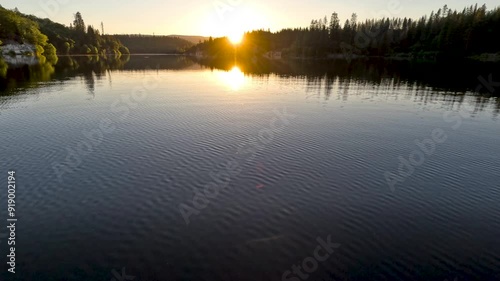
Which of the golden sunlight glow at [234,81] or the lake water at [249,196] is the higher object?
the golden sunlight glow at [234,81]

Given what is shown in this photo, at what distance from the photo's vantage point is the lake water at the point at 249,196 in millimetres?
20156

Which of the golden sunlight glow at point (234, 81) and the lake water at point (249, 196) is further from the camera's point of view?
the golden sunlight glow at point (234, 81)

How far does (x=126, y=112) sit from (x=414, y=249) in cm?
5804

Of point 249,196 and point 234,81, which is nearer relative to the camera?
point 249,196

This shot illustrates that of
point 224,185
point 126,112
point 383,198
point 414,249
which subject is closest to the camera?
point 414,249

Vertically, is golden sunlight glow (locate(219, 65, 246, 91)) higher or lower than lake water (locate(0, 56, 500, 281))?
higher

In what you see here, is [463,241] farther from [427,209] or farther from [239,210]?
[239,210]

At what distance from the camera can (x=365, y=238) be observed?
2273 cm

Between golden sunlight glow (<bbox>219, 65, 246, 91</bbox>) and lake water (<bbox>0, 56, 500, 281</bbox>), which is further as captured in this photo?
golden sunlight glow (<bbox>219, 65, 246, 91</bbox>)

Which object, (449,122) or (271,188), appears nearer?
(271,188)

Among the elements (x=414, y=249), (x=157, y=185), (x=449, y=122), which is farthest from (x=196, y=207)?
(x=449, y=122)

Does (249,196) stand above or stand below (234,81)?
below

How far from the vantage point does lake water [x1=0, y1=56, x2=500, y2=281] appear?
20.2 meters

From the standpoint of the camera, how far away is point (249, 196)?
1125 inches
